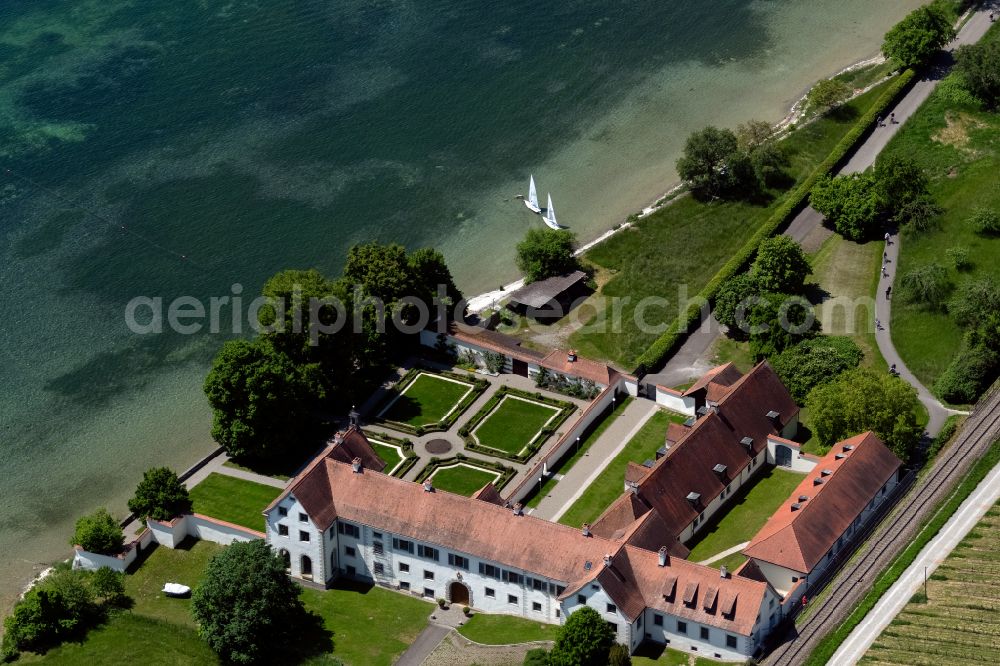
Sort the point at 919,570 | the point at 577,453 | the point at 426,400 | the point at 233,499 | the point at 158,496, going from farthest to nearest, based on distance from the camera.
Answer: the point at 426,400 → the point at 577,453 → the point at 233,499 → the point at 158,496 → the point at 919,570

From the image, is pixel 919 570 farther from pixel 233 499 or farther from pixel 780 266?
pixel 233 499

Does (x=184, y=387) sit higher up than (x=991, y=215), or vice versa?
(x=991, y=215)

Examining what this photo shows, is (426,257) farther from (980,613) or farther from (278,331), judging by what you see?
(980,613)

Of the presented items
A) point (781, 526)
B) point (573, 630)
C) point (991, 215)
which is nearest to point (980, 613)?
point (781, 526)

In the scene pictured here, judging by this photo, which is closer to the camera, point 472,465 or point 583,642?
point 583,642

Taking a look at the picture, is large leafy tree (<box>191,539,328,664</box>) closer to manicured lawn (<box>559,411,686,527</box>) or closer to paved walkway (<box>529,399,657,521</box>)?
paved walkway (<box>529,399,657,521</box>)

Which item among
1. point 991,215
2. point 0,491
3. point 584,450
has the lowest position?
point 0,491

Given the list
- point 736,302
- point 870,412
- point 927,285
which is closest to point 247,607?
point 870,412

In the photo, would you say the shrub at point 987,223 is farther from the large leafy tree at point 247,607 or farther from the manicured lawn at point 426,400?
the large leafy tree at point 247,607
